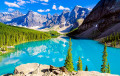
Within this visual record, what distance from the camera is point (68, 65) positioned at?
32.8 meters

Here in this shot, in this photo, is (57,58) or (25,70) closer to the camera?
(25,70)

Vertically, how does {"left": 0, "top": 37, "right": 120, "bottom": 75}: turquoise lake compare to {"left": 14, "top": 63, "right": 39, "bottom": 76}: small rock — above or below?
below

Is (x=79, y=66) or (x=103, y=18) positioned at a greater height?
(x=103, y=18)

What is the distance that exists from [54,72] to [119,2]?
654 feet

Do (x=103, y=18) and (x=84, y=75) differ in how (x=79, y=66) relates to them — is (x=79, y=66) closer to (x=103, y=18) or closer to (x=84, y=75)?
(x=84, y=75)

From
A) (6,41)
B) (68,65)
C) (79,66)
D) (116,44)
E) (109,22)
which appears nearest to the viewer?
(68,65)

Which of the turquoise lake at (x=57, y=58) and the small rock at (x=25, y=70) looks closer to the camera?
the small rock at (x=25, y=70)

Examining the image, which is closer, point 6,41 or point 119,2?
point 6,41

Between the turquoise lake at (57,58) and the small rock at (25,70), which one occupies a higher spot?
the small rock at (25,70)

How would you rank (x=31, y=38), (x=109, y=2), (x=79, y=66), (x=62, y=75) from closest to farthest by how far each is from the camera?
(x=62, y=75)
(x=79, y=66)
(x=31, y=38)
(x=109, y=2)

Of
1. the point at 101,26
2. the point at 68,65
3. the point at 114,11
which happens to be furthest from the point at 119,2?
the point at 68,65

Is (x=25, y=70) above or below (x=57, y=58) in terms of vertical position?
above

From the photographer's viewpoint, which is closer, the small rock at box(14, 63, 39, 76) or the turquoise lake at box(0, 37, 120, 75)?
the small rock at box(14, 63, 39, 76)

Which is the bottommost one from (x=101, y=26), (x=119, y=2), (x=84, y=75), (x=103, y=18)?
(x=84, y=75)
